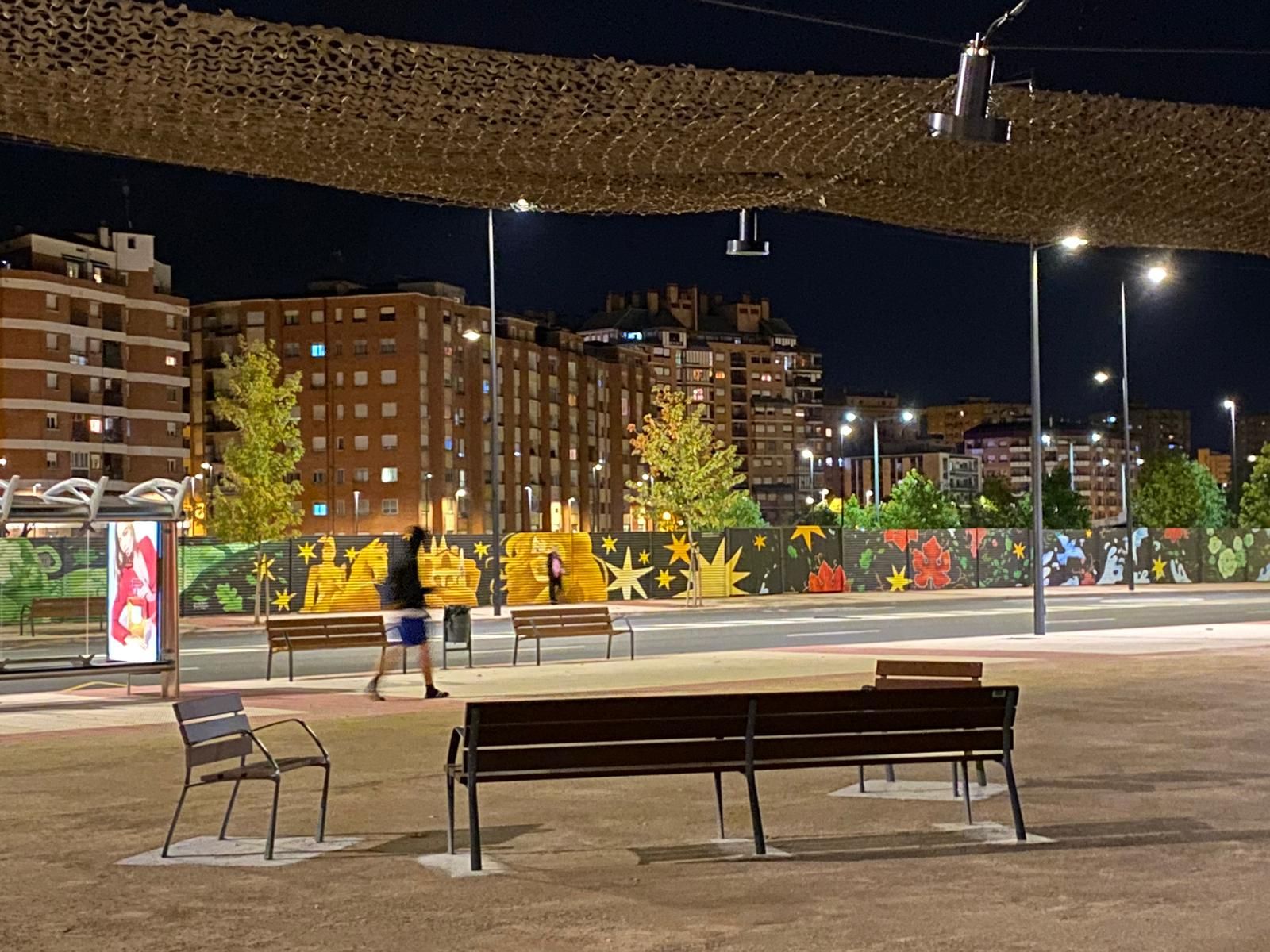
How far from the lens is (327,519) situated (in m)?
118

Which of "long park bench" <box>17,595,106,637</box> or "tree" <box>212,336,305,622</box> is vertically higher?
"tree" <box>212,336,305,622</box>

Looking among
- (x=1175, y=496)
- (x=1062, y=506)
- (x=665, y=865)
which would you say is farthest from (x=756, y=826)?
(x=1062, y=506)

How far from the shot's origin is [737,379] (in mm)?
195625

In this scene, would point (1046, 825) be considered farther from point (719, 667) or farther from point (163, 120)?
point (719, 667)

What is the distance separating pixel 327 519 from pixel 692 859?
111312mm

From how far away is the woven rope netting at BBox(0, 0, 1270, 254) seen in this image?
8.30 m

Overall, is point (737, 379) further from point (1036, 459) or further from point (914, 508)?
point (1036, 459)

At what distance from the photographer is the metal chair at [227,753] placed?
29.8ft

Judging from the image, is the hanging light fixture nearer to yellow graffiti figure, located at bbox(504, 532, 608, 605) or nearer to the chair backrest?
the chair backrest

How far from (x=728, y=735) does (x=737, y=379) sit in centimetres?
18734

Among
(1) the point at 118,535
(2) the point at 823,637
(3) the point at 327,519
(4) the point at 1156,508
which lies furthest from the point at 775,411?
(1) the point at 118,535

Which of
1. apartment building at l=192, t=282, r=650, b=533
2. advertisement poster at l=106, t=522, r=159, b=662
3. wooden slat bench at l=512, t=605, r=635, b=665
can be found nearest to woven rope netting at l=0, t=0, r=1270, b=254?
advertisement poster at l=106, t=522, r=159, b=662

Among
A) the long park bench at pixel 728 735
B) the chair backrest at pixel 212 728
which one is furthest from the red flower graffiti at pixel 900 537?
the chair backrest at pixel 212 728

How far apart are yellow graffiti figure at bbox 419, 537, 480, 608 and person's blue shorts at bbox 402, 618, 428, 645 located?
79.8 feet
